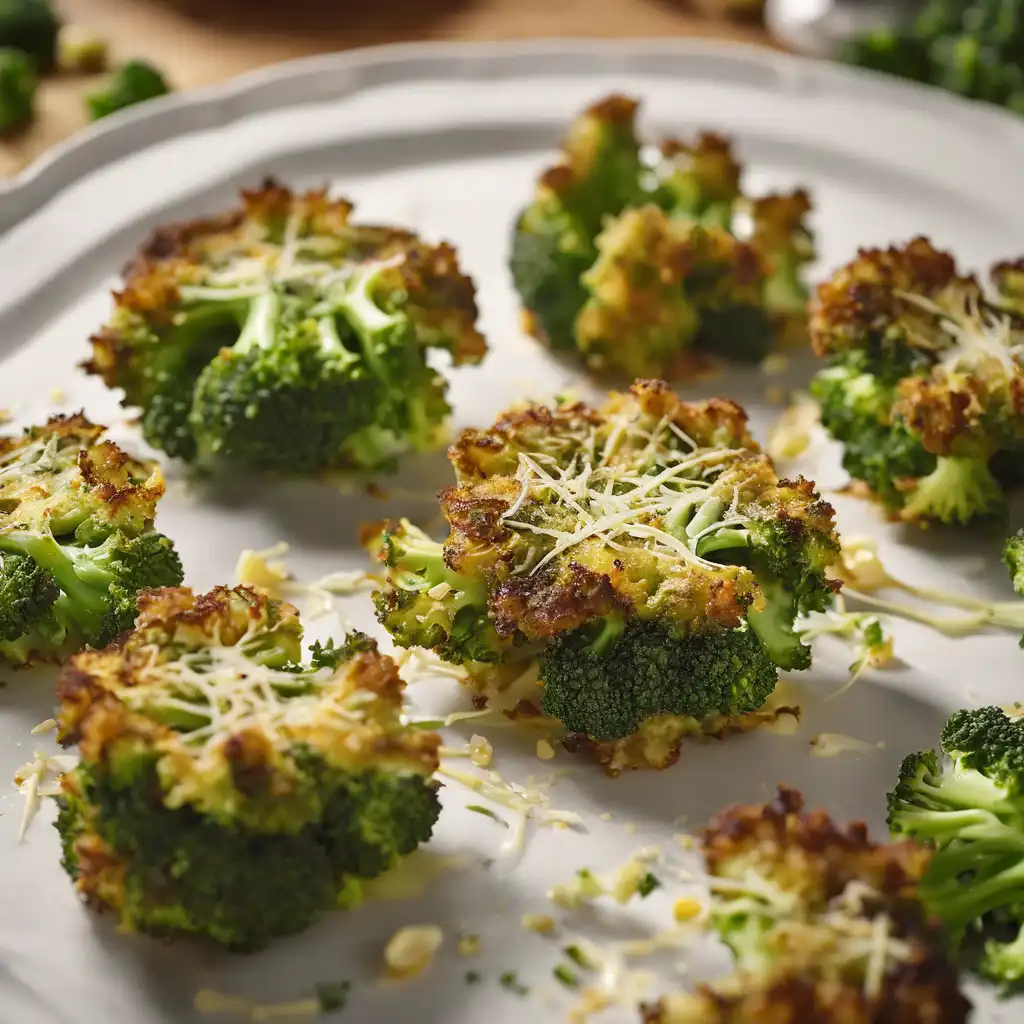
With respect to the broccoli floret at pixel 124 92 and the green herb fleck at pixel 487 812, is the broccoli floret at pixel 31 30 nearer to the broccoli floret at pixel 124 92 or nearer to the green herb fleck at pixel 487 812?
the broccoli floret at pixel 124 92

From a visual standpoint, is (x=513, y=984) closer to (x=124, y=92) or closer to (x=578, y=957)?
(x=578, y=957)

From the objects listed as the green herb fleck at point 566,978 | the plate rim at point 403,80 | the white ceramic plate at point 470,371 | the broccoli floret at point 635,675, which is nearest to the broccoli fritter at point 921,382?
the white ceramic plate at point 470,371

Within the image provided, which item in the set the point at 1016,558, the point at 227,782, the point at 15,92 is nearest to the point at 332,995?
the point at 227,782

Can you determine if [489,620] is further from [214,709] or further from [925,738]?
[925,738]

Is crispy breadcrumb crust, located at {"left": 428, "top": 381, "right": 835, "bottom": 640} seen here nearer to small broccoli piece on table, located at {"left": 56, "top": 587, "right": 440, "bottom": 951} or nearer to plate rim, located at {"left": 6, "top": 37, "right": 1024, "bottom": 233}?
small broccoli piece on table, located at {"left": 56, "top": 587, "right": 440, "bottom": 951}

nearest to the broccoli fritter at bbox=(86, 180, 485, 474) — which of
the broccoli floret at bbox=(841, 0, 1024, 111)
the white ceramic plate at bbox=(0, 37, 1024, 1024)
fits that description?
the white ceramic plate at bbox=(0, 37, 1024, 1024)

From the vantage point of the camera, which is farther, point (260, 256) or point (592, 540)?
point (260, 256)
